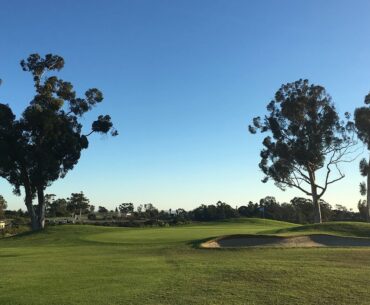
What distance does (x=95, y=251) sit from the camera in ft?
73.0

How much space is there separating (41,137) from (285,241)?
1066 inches

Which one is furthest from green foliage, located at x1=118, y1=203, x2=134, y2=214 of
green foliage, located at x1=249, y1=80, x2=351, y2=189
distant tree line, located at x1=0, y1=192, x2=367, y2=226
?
green foliage, located at x1=249, y1=80, x2=351, y2=189

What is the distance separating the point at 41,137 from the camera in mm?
43906

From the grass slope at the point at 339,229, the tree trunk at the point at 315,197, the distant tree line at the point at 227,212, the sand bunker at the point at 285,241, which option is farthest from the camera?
the distant tree line at the point at 227,212

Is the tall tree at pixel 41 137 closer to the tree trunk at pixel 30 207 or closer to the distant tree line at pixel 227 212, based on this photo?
the tree trunk at pixel 30 207

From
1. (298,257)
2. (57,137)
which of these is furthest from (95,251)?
(57,137)

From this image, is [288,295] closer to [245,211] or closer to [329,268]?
[329,268]

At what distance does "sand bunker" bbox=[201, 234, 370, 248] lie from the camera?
78.5 ft

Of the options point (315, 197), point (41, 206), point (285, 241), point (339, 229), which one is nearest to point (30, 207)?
point (41, 206)

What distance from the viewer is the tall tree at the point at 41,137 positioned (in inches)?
1686

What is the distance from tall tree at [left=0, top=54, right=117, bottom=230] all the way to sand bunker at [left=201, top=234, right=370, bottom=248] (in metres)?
23.4

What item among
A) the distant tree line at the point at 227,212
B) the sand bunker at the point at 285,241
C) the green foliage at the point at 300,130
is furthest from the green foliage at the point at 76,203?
the sand bunker at the point at 285,241

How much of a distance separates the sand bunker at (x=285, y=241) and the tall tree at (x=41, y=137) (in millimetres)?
23417

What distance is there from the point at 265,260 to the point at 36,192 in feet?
110
